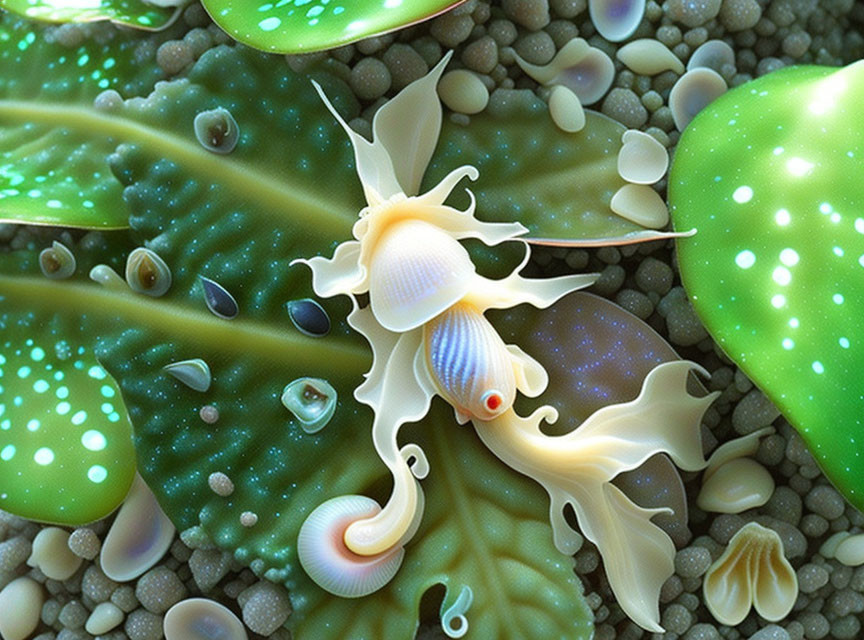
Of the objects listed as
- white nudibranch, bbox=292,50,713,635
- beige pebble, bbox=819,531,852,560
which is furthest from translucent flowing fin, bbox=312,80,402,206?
beige pebble, bbox=819,531,852,560

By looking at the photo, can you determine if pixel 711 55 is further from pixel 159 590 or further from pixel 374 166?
pixel 159 590

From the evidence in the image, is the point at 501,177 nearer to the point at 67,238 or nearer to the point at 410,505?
the point at 410,505

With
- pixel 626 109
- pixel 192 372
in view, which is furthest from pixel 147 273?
pixel 626 109

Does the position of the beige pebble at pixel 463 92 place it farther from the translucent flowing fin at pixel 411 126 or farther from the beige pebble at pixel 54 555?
the beige pebble at pixel 54 555

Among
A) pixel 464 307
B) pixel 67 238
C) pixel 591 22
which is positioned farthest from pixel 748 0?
pixel 67 238

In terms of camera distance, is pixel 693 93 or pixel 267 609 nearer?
pixel 267 609

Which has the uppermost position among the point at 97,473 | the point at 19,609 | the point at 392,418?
the point at 392,418

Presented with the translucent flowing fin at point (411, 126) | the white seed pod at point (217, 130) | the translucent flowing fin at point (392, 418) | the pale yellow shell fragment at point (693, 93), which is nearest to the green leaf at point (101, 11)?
the white seed pod at point (217, 130)
